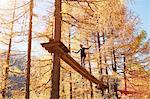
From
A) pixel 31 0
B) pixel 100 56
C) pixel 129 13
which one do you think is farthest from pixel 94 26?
pixel 129 13

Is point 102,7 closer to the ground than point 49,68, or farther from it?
farther from it

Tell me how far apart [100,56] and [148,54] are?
4.87 meters

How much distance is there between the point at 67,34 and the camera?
1766 centimetres

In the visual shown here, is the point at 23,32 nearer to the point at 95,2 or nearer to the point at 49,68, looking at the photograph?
the point at 49,68

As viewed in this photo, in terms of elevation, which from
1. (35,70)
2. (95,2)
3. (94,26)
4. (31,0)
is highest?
(31,0)

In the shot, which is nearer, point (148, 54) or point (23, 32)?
point (23, 32)

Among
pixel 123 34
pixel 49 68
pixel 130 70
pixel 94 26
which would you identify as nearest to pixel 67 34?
pixel 49 68

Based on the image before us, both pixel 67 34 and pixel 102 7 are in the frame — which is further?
pixel 67 34

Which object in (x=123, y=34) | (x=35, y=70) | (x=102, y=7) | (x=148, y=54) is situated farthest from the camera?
(x=148, y=54)

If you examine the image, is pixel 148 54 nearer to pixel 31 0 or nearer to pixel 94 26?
pixel 31 0

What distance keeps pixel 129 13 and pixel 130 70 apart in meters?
3.46

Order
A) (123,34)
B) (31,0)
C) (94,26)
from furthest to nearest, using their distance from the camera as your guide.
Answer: (123,34)
(31,0)
(94,26)

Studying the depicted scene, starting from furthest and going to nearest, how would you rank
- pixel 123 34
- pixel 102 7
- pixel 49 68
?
1. pixel 123 34
2. pixel 49 68
3. pixel 102 7

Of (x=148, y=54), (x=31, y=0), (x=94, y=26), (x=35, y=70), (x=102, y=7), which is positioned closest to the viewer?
(x=102, y=7)
